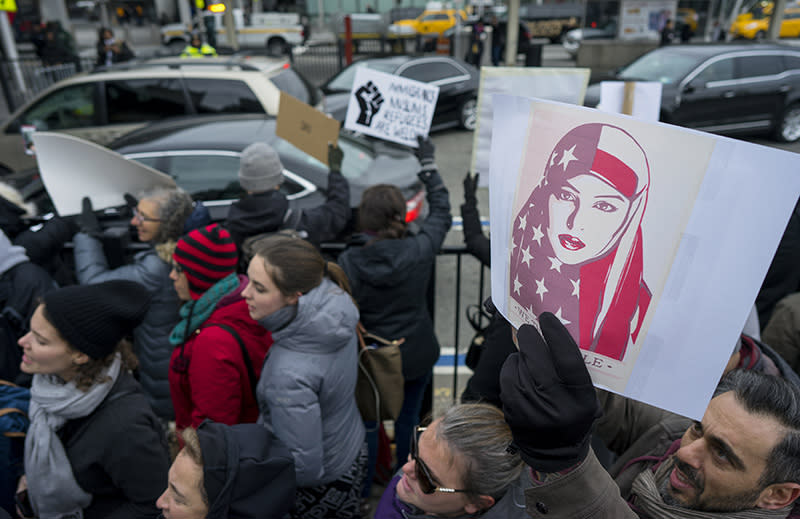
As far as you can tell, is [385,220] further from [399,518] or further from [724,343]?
[724,343]

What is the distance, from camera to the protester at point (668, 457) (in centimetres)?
103

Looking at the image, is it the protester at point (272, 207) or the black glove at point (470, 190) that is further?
the protester at point (272, 207)

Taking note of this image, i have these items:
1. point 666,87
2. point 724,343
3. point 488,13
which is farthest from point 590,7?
Answer: point 724,343

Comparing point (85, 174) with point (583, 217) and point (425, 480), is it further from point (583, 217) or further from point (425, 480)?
point (583, 217)

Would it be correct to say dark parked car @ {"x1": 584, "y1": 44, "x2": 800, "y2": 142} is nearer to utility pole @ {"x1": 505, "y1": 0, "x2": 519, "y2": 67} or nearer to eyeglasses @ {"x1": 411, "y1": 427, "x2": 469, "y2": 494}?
utility pole @ {"x1": 505, "y1": 0, "x2": 519, "y2": 67}

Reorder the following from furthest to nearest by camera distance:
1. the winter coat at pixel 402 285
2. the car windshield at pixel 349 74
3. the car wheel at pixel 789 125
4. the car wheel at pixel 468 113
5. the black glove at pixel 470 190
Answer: the car wheel at pixel 468 113 → the car wheel at pixel 789 125 → the car windshield at pixel 349 74 → the black glove at pixel 470 190 → the winter coat at pixel 402 285

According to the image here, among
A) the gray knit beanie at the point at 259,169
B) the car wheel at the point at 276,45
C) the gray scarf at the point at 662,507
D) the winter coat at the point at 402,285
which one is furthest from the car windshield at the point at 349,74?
the car wheel at the point at 276,45

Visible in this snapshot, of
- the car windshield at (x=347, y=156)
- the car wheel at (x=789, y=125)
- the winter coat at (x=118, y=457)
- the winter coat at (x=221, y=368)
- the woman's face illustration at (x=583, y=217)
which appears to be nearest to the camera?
the woman's face illustration at (x=583, y=217)

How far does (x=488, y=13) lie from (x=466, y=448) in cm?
2782

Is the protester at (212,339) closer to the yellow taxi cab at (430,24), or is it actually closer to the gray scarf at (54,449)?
the gray scarf at (54,449)

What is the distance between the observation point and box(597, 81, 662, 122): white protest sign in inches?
118

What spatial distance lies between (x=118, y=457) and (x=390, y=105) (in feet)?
7.88

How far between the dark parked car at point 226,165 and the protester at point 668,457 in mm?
3519

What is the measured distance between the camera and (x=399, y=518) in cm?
169
